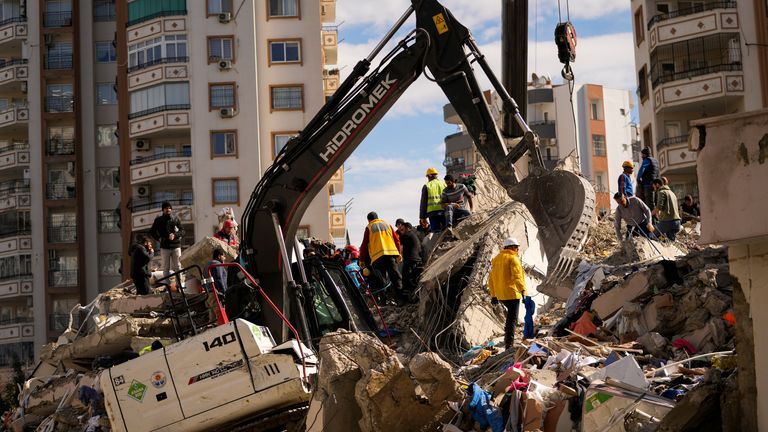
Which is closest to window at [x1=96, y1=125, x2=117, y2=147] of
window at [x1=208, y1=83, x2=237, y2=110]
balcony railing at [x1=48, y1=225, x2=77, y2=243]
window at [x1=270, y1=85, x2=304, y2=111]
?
balcony railing at [x1=48, y1=225, x2=77, y2=243]

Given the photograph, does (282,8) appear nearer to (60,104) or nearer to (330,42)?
(330,42)

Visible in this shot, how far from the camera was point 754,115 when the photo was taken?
11.6m

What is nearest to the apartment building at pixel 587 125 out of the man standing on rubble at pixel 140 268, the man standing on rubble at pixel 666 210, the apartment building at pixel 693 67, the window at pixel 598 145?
the window at pixel 598 145

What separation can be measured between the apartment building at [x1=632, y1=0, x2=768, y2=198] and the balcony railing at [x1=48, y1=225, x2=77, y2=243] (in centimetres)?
2740

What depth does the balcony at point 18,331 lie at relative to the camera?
198 feet

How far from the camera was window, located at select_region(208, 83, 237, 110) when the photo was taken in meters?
51.2

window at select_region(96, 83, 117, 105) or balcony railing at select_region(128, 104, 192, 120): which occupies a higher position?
window at select_region(96, 83, 117, 105)

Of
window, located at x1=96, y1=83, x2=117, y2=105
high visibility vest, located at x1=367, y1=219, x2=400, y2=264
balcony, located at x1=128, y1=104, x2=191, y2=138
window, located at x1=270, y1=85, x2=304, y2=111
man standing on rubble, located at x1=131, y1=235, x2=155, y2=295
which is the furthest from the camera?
window, located at x1=96, y1=83, x2=117, y2=105

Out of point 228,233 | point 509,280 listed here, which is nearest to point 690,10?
point 228,233

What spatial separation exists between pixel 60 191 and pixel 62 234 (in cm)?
199

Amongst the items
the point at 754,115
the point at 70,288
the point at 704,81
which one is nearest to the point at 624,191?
the point at 754,115

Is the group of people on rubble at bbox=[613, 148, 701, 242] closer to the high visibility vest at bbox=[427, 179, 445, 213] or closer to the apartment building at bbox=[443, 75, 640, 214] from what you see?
the high visibility vest at bbox=[427, 179, 445, 213]

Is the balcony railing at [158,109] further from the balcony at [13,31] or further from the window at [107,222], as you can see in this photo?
the balcony at [13,31]

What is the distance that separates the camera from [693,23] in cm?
4472
